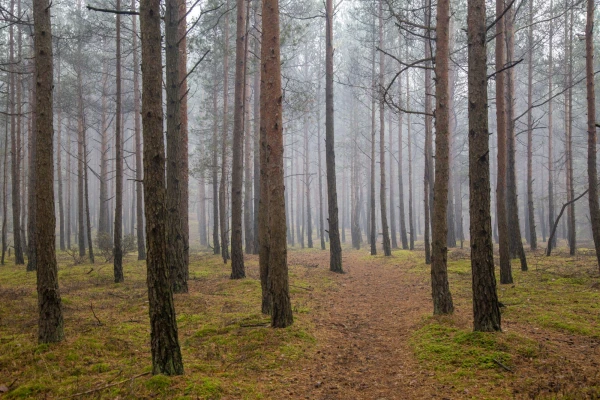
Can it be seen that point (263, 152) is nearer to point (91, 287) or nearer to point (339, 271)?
point (91, 287)

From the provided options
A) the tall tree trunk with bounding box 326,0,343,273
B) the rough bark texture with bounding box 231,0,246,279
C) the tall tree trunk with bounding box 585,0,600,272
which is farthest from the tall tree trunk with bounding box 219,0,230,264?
the tall tree trunk with bounding box 585,0,600,272

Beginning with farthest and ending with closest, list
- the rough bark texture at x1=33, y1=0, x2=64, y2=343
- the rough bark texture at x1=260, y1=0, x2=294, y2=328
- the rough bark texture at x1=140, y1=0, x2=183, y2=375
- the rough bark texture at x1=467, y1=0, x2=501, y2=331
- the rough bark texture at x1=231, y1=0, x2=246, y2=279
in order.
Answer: the rough bark texture at x1=231, y1=0, x2=246, y2=279 < the rough bark texture at x1=260, y1=0, x2=294, y2=328 < the rough bark texture at x1=467, y1=0, x2=501, y2=331 < the rough bark texture at x1=33, y1=0, x2=64, y2=343 < the rough bark texture at x1=140, y1=0, x2=183, y2=375

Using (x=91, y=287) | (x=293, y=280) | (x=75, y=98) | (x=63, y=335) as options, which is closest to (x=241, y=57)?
(x=293, y=280)

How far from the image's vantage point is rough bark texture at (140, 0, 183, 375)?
4707mm

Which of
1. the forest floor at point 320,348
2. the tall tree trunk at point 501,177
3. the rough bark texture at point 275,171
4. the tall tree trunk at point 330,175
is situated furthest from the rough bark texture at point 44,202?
the tall tree trunk at point 330,175

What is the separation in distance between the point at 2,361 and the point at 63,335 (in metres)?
0.83

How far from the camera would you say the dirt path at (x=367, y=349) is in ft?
16.7

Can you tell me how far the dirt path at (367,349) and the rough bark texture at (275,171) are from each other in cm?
93

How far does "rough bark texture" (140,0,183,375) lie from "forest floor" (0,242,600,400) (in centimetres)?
32

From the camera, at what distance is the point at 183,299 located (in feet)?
32.0

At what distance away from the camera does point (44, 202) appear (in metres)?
6.10

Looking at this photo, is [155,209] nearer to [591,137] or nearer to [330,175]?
[330,175]

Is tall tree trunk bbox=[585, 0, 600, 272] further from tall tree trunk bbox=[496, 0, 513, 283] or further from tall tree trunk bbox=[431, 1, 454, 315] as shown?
tall tree trunk bbox=[431, 1, 454, 315]

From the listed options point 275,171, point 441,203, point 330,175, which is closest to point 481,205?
point 441,203
